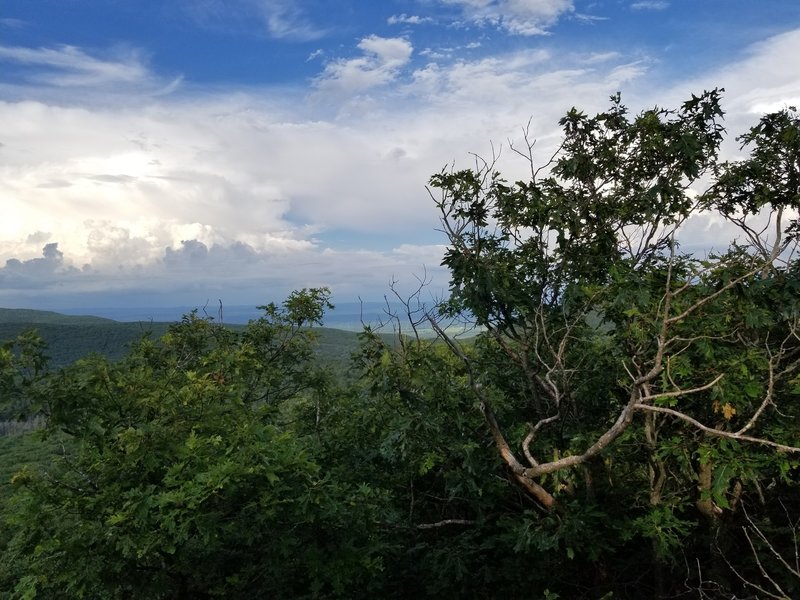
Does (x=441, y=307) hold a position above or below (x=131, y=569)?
above

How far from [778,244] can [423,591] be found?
1044 centimetres

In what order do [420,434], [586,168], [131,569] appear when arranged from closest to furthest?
[131,569]
[420,434]
[586,168]

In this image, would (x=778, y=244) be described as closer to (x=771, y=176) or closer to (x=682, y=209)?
(x=771, y=176)

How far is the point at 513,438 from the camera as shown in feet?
32.5

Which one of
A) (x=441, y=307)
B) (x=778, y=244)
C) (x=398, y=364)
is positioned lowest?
(x=398, y=364)

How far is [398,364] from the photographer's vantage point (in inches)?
375

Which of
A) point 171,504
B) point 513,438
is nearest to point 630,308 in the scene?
point 513,438

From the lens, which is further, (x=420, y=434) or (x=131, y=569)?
(x=420, y=434)

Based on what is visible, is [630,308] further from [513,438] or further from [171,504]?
[171,504]

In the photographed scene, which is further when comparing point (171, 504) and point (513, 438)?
point (513, 438)

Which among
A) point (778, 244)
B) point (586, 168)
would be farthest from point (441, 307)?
point (778, 244)

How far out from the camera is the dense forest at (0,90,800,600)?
7.38 meters

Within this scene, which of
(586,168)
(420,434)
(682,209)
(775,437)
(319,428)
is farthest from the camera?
(319,428)

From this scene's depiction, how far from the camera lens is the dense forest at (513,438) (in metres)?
7.38
